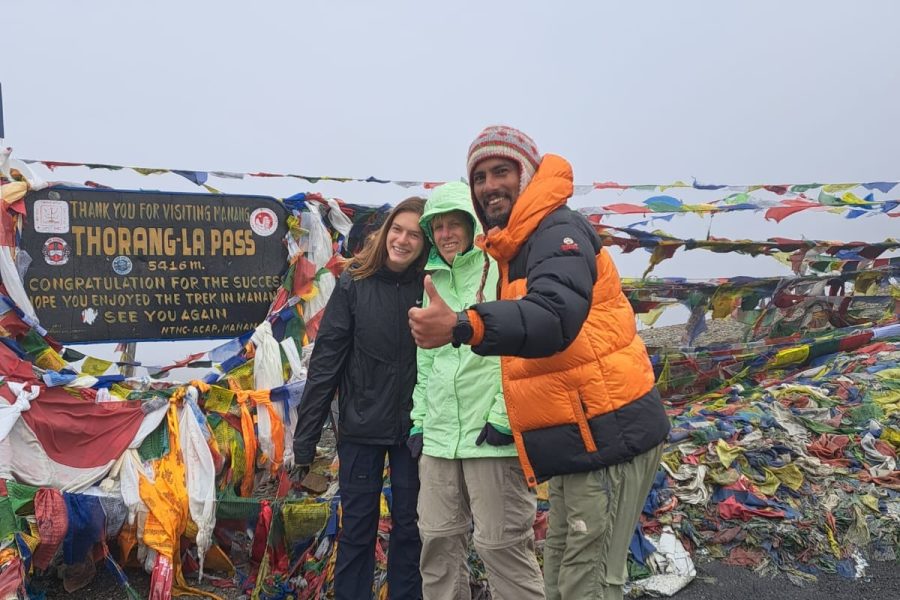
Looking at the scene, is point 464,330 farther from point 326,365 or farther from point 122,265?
point 122,265

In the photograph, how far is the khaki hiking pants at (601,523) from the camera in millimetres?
2205

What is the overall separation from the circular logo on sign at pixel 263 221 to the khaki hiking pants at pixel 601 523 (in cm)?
340

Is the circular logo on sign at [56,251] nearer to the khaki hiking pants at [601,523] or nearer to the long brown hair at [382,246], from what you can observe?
the long brown hair at [382,246]

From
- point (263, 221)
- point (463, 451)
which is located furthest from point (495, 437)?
point (263, 221)

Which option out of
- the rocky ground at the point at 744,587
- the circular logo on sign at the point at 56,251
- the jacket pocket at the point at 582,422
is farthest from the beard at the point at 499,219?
the circular logo on sign at the point at 56,251

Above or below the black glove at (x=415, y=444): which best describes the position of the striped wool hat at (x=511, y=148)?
above

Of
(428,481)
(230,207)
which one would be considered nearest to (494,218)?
(428,481)

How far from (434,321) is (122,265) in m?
3.60

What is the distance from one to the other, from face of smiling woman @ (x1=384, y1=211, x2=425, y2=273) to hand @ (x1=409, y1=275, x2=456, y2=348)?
144cm

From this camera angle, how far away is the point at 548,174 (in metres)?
2.22

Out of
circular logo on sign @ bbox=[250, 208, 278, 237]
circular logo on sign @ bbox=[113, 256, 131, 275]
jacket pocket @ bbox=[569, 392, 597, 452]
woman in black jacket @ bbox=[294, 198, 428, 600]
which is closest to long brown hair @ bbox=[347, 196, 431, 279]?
woman in black jacket @ bbox=[294, 198, 428, 600]

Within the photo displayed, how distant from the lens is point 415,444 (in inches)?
118

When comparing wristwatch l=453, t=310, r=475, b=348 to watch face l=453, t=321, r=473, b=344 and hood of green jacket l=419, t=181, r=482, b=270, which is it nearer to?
watch face l=453, t=321, r=473, b=344

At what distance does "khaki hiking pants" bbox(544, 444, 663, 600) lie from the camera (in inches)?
86.8
